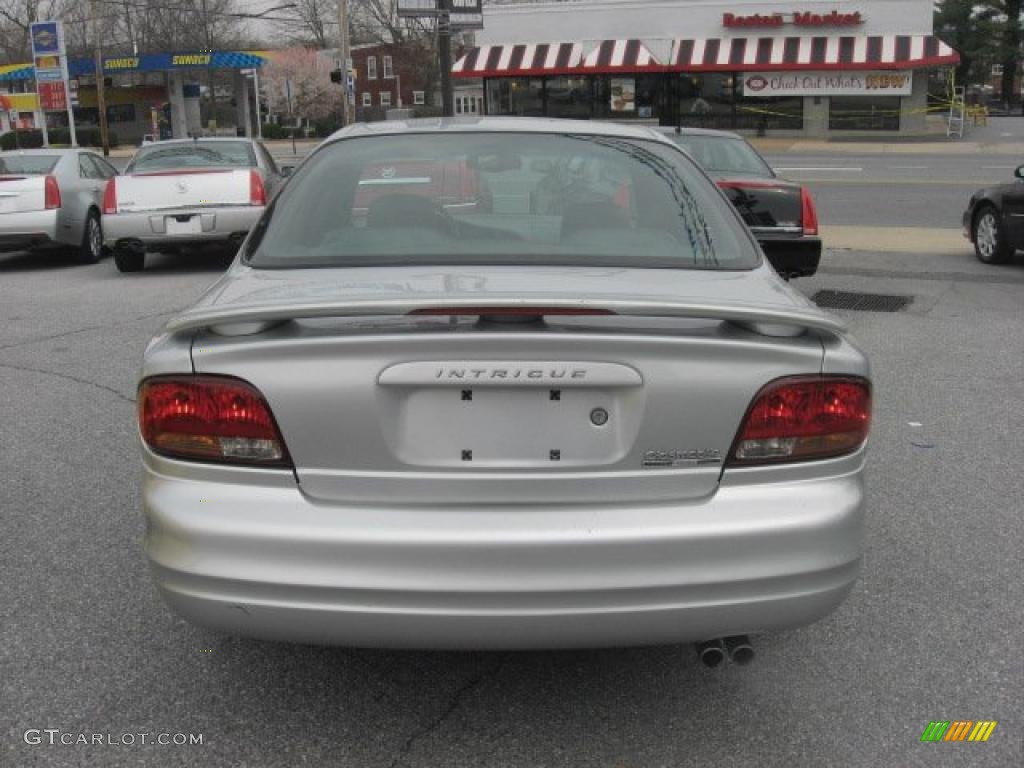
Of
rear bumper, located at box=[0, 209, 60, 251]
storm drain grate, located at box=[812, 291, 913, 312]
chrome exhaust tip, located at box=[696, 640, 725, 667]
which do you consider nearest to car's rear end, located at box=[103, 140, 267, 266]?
rear bumper, located at box=[0, 209, 60, 251]

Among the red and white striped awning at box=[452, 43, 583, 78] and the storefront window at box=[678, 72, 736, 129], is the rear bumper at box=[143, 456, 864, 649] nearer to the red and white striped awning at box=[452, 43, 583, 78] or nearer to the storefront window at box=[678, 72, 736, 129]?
the storefront window at box=[678, 72, 736, 129]

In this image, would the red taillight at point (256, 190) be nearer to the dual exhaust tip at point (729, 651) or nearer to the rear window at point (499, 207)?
the rear window at point (499, 207)

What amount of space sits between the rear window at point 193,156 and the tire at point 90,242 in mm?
1487

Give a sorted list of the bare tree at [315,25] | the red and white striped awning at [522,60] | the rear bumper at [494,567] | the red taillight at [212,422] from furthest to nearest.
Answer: the bare tree at [315,25], the red and white striped awning at [522,60], the red taillight at [212,422], the rear bumper at [494,567]

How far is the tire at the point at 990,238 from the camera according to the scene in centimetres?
1188

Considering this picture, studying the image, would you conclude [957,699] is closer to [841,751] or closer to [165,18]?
[841,751]

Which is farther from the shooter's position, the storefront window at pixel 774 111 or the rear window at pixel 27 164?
the storefront window at pixel 774 111

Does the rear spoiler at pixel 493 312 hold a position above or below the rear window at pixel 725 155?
below

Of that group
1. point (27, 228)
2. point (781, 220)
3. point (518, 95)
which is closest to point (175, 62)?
point (518, 95)

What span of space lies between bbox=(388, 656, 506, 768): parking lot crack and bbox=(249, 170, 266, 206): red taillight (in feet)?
29.4

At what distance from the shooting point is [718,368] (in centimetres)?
269

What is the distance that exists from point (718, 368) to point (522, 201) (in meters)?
1.34

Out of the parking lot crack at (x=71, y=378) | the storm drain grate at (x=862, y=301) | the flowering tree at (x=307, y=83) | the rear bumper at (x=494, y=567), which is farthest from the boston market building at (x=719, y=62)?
the flowering tree at (x=307, y=83)

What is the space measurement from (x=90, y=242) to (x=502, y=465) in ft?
40.0
